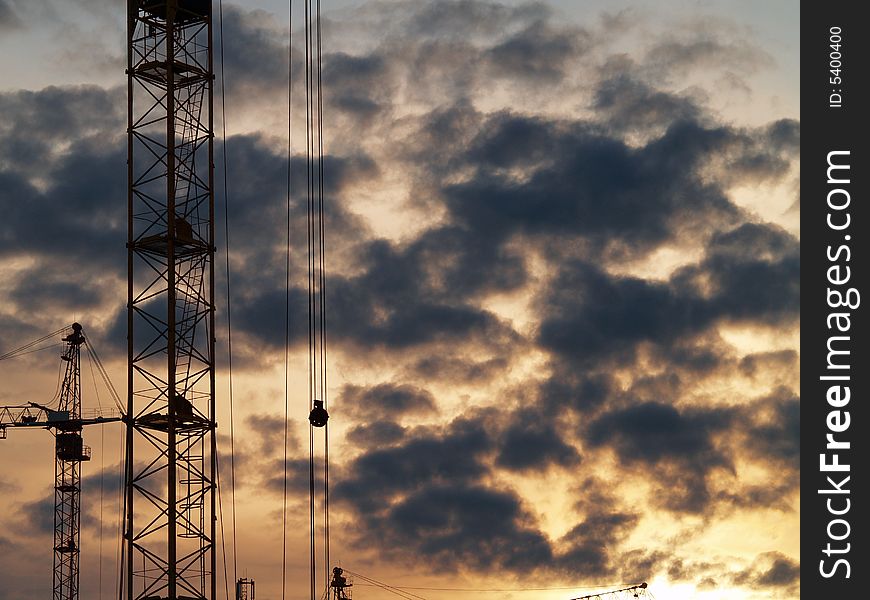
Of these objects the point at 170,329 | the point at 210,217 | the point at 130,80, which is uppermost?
the point at 130,80

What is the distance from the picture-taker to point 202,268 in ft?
306

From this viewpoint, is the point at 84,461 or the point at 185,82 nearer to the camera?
the point at 185,82

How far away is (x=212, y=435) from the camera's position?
92.6 metres

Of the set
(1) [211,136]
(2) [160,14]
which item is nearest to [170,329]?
(1) [211,136]

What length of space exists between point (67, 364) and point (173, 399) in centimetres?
8616

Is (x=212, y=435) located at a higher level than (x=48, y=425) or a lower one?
lower

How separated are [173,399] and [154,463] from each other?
3.84 meters

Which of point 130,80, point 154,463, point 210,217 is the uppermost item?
point 130,80

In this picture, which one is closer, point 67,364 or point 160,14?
point 160,14
